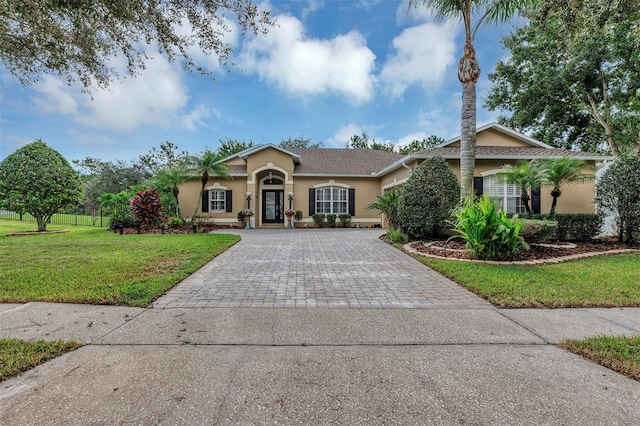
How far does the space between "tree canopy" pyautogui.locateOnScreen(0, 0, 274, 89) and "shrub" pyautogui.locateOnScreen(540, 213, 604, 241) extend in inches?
443

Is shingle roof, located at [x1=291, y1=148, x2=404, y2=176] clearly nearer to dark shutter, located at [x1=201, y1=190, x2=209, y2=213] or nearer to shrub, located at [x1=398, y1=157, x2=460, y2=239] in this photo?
dark shutter, located at [x1=201, y1=190, x2=209, y2=213]

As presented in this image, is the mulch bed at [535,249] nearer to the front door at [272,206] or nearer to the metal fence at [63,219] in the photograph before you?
the front door at [272,206]

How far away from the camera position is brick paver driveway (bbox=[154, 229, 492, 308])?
4.65 m

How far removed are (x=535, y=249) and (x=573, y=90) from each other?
60.8 feet

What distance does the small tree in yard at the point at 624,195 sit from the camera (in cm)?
970

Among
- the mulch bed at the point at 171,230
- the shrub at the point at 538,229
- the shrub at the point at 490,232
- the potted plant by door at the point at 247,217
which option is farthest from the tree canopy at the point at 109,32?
the potted plant by door at the point at 247,217

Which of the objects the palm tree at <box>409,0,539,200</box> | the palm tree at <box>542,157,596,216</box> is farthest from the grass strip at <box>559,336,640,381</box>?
the palm tree at <box>542,157,596,216</box>

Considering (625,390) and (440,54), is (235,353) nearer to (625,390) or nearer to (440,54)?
(625,390)

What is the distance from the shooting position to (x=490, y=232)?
7.40m

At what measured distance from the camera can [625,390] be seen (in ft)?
7.97

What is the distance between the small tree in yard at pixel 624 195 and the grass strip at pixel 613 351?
9.05m

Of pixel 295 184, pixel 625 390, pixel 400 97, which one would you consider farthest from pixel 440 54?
pixel 625 390

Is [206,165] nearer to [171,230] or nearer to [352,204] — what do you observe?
[171,230]

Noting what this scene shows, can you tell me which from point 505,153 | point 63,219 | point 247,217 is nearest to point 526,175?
point 505,153
